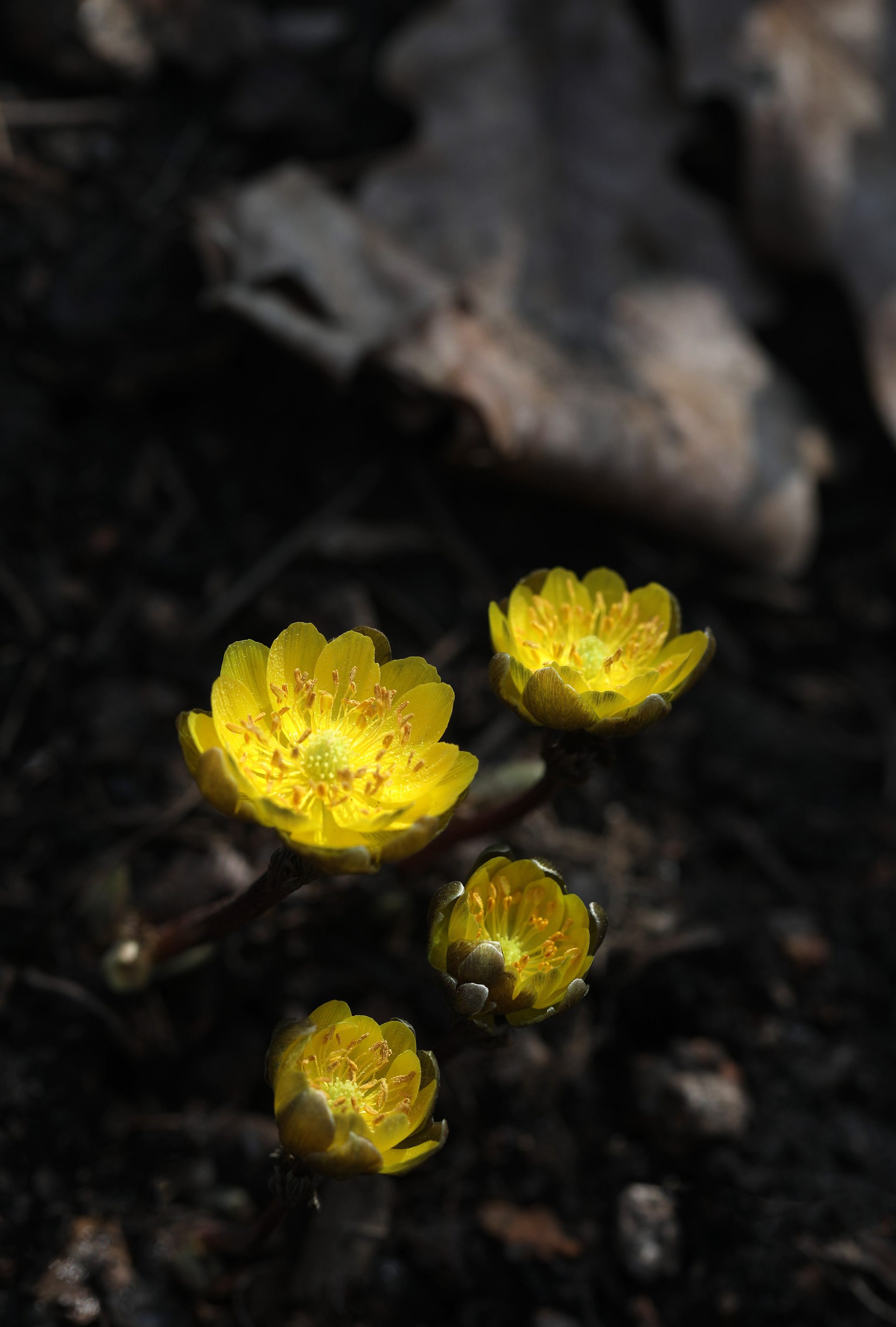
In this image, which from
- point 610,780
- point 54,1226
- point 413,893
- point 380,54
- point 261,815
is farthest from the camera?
point 380,54

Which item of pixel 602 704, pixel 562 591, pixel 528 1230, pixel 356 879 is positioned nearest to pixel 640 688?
pixel 602 704

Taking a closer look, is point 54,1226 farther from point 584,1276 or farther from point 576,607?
point 576,607

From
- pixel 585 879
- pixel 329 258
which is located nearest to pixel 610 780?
pixel 585 879

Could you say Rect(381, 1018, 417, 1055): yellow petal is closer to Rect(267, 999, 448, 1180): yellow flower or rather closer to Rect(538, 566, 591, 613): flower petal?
Rect(267, 999, 448, 1180): yellow flower

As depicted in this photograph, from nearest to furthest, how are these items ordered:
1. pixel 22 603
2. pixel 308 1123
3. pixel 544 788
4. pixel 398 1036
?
pixel 308 1123 < pixel 398 1036 < pixel 544 788 < pixel 22 603

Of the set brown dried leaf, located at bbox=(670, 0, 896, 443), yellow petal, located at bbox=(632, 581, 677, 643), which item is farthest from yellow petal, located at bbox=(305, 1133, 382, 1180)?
brown dried leaf, located at bbox=(670, 0, 896, 443)

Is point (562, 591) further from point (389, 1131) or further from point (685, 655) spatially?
point (389, 1131)
